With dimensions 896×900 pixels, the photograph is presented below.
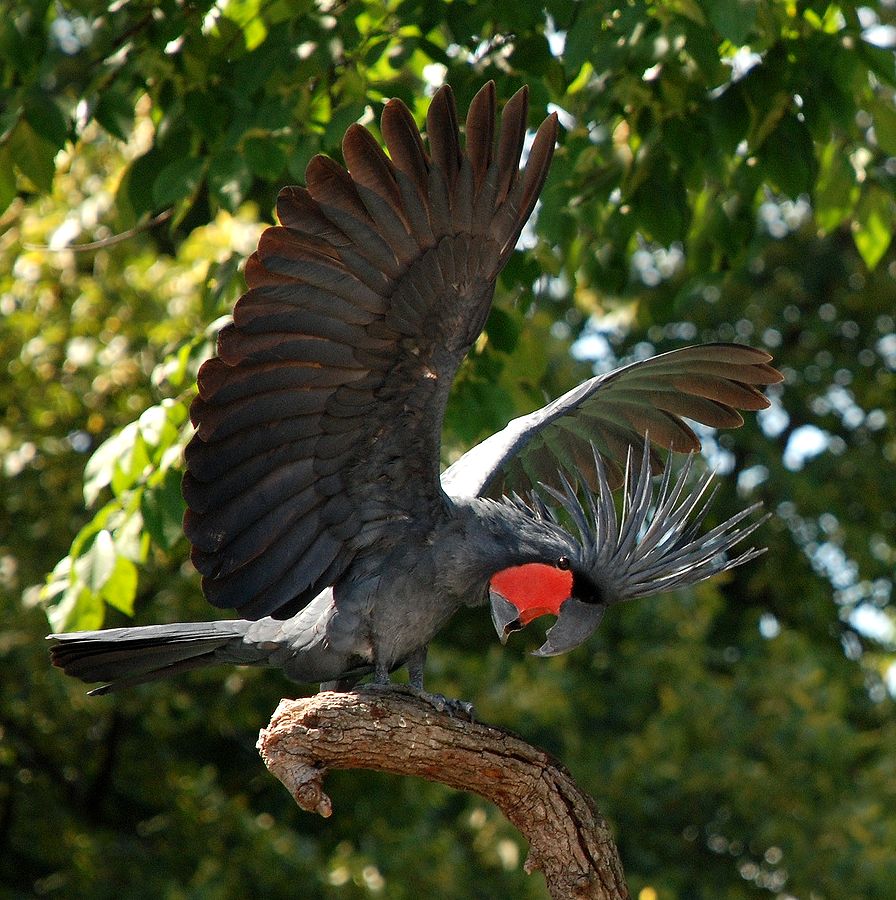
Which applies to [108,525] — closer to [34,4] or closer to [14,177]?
[14,177]

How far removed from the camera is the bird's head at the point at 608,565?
3.64 m

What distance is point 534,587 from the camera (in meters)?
3.76

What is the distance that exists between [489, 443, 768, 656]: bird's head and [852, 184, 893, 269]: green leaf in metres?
1.85

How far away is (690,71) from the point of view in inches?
187

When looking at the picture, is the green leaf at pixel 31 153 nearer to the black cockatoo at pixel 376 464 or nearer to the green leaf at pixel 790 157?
the black cockatoo at pixel 376 464

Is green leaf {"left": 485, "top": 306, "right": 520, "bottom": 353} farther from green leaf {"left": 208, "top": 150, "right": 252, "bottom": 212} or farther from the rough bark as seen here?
the rough bark

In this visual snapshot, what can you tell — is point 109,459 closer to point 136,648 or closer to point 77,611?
point 77,611

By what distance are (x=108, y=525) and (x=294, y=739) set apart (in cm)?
143

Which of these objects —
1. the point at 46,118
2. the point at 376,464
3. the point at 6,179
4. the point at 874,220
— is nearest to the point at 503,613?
the point at 376,464

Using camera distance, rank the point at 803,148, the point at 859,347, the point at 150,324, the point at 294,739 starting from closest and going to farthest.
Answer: the point at 294,739 < the point at 803,148 < the point at 150,324 < the point at 859,347

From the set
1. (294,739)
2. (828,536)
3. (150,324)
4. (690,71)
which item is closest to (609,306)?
(828,536)

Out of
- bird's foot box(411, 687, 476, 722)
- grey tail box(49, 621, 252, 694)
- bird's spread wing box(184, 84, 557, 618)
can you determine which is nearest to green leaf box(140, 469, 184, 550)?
grey tail box(49, 621, 252, 694)

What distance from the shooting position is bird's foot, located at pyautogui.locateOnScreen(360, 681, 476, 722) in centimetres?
365

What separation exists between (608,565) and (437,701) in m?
0.60
